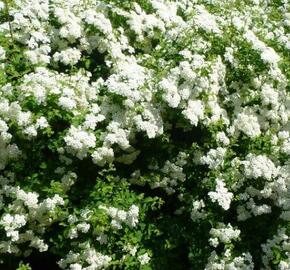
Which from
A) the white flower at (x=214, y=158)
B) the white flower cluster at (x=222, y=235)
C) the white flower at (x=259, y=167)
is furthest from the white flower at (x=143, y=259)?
the white flower at (x=259, y=167)

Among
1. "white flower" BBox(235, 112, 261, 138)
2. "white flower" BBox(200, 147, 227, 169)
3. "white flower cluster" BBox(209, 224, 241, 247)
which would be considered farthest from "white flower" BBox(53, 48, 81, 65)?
"white flower cluster" BBox(209, 224, 241, 247)

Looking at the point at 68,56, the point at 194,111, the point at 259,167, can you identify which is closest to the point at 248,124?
the point at 259,167

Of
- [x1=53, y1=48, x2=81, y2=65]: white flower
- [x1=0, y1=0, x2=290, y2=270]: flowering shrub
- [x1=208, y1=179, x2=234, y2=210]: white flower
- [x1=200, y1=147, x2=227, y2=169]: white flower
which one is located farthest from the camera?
[x1=53, y1=48, x2=81, y2=65]: white flower

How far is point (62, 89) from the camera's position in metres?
5.63

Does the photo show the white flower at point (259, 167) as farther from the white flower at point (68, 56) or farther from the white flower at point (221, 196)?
the white flower at point (68, 56)

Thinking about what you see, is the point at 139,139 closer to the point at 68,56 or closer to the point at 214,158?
the point at 214,158

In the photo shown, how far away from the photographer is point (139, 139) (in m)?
6.18

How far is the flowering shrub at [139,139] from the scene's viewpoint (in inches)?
215

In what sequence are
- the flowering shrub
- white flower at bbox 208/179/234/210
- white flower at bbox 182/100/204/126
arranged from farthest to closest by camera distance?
1. white flower at bbox 182/100/204/126
2. white flower at bbox 208/179/234/210
3. the flowering shrub

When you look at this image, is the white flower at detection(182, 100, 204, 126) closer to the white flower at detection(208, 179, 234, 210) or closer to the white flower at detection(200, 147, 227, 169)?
the white flower at detection(200, 147, 227, 169)

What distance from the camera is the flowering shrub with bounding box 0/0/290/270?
5.47m

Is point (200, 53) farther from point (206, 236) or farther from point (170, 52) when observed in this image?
point (206, 236)

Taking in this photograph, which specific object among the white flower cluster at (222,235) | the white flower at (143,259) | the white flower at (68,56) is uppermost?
the white flower at (68,56)

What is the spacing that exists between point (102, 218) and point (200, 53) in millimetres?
2205
